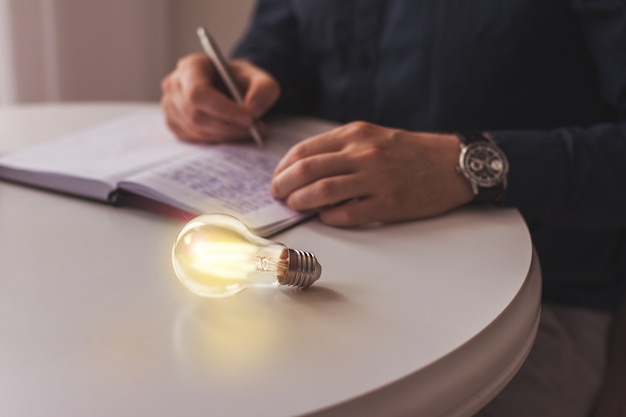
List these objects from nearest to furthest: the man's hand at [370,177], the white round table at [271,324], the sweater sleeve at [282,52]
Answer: the white round table at [271,324] < the man's hand at [370,177] < the sweater sleeve at [282,52]

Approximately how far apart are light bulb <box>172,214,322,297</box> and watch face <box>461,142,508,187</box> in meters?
0.23

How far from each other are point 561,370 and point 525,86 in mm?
350

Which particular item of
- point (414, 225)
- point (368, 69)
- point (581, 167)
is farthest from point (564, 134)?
point (368, 69)

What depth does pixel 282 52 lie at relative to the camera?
1172 mm

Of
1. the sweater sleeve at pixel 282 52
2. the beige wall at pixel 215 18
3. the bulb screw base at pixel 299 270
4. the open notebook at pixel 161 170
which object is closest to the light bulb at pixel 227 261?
the bulb screw base at pixel 299 270

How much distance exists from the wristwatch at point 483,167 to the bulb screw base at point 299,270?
23 cm

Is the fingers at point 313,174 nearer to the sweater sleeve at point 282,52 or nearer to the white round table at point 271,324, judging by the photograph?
the white round table at point 271,324

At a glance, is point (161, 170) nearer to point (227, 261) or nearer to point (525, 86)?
point (227, 261)

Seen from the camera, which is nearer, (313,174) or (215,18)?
(313,174)

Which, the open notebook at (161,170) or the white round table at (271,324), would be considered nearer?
the white round table at (271,324)

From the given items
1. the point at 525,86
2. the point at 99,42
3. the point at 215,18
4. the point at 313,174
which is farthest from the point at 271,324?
the point at 215,18

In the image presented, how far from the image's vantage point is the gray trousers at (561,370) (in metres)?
0.83

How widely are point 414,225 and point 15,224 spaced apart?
365 mm

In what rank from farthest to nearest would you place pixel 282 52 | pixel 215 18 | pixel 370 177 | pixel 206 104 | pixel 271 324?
pixel 215 18 → pixel 282 52 → pixel 206 104 → pixel 370 177 → pixel 271 324
